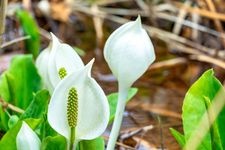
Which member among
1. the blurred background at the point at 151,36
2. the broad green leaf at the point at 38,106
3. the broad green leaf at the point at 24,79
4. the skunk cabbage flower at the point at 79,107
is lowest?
the blurred background at the point at 151,36

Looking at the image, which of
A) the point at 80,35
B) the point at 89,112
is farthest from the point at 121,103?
the point at 80,35

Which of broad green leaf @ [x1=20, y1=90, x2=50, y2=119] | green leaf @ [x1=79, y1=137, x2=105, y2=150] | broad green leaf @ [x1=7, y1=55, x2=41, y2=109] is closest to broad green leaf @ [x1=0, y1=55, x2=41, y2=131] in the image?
broad green leaf @ [x1=7, y1=55, x2=41, y2=109]

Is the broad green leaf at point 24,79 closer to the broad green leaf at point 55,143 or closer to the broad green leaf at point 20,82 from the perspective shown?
the broad green leaf at point 20,82

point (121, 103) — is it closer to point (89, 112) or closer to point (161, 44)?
point (89, 112)

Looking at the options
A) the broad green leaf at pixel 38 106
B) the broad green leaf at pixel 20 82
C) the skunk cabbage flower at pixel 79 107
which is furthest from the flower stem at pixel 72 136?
the broad green leaf at pixel 20 82

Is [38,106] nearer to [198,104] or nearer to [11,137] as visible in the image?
[11,137]

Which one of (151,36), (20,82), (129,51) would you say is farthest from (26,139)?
(151,36)

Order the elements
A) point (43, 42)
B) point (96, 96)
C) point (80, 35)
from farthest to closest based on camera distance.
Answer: point (80, 35) < point (43, 42) < point (96, 96)
